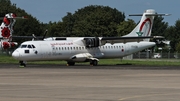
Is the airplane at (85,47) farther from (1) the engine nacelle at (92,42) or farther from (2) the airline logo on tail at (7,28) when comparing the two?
(2) the airline logo on tail at (7,28)

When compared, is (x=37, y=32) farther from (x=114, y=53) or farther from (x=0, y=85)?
(x=0, y=85)

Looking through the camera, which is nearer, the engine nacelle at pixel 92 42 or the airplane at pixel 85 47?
the airplane at pixel 85 47

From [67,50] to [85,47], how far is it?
8.21 ft

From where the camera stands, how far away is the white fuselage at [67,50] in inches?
1859

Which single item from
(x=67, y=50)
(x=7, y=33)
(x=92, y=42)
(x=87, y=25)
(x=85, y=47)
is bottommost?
(x=67, y=50)

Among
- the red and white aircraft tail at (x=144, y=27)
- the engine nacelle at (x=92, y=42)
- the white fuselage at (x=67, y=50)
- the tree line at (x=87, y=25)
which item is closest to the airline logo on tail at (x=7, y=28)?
the white fuselage at (x=67, y=50)

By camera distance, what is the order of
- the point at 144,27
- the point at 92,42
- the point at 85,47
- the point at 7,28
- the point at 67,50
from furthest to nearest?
1. the point at 7,28
2. the point at 144,27
3. the point at 85,47
4. the point at 92,42
5. the point at 67,50

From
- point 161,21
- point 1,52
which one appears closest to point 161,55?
point 1,52

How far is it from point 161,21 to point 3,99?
553 feet

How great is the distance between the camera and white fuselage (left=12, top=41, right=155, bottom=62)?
47.2 m

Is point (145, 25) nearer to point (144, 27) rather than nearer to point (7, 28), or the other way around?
point (144, 27)

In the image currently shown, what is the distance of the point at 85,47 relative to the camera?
52.2 metres

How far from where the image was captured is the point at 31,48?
47438 mm

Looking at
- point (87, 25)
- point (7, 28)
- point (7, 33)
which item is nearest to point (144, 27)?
point (7, 33)
